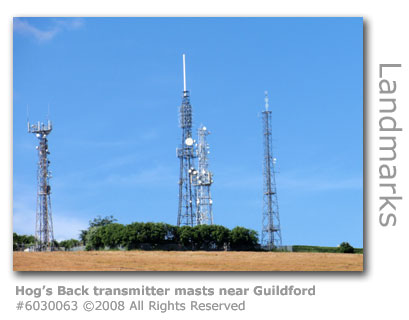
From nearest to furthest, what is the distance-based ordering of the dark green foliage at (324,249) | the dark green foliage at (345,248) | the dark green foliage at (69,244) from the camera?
the dark green foliage at (345,248), the dark green foliage at (324,249), the dark green foliage at (69,244)

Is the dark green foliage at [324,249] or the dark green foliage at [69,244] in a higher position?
the dark green foliage at [324,249]

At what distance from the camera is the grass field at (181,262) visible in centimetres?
1334

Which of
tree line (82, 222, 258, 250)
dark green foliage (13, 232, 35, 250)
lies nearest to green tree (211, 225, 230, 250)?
tree line (82, 222, 258, 250)

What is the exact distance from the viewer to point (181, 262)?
13.9 metres

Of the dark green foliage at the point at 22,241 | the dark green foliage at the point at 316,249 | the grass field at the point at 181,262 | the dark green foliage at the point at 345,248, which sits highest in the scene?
the dark green foliage at the point at 22,241

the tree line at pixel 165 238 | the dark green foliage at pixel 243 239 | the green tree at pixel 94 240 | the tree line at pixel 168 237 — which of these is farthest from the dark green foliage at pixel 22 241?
the dark green foliage at pixel 243 239

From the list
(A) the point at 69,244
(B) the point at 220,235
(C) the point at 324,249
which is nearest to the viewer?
(C) the point at 324,249

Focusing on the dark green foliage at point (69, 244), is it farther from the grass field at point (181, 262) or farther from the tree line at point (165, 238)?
the grass field at point (181, 262)

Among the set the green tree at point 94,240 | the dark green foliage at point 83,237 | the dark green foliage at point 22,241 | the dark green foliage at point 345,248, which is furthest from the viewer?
the dark green foliage at point 83,237

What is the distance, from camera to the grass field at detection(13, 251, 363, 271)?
1334 centimetres

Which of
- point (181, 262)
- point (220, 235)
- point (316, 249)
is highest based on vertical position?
point (220, 235)

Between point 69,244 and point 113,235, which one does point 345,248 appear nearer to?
point 113,235

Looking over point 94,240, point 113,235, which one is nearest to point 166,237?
point 113,235
